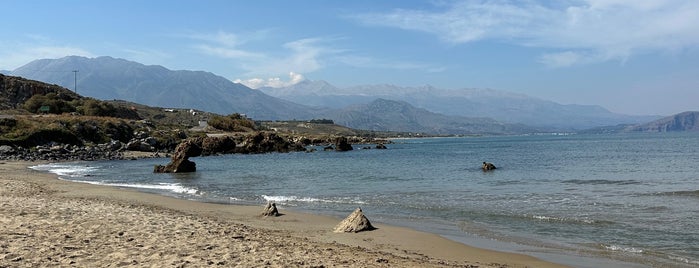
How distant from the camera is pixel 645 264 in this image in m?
12.3

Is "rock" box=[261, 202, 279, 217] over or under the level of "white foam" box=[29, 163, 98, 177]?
over

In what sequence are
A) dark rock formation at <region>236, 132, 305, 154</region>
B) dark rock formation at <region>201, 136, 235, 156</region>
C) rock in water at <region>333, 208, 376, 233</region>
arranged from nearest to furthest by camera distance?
rock in water at <region>333, 208, 376, 233</region>
dark rock formation at <region>201, 136, 235, 156</region>
dark rock formation at <region>236, 132, 305, 154</region>

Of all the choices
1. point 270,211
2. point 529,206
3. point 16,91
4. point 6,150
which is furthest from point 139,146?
point 529,206

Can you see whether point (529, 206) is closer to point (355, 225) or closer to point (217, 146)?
point (355, 225)

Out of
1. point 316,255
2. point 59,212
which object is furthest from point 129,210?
point 316,255

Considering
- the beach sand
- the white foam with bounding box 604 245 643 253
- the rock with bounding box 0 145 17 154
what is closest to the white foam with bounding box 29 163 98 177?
the rock with bounding box 0 145 17 154

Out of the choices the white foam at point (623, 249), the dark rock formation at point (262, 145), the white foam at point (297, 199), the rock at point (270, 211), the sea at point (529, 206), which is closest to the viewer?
the white foam at point (623, 249)

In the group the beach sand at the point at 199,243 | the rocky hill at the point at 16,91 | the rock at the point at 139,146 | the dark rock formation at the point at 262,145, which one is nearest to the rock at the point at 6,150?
the rock at the point at 139,146

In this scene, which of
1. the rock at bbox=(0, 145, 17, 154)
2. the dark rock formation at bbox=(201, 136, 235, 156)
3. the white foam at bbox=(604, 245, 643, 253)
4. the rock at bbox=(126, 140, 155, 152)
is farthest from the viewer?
the dark rock formation at bbox=(201, 136, 235, 156)

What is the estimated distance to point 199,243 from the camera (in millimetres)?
12508

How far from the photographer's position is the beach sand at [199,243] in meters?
10.6

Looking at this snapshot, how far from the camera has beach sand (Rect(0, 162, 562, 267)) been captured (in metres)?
10.6

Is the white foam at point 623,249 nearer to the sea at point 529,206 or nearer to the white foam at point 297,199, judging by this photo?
the sea at point 529,206

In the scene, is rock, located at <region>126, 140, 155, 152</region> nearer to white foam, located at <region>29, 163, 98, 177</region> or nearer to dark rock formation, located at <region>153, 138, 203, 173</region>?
white foam, located at <region>29, 163, 98, 177</region>
